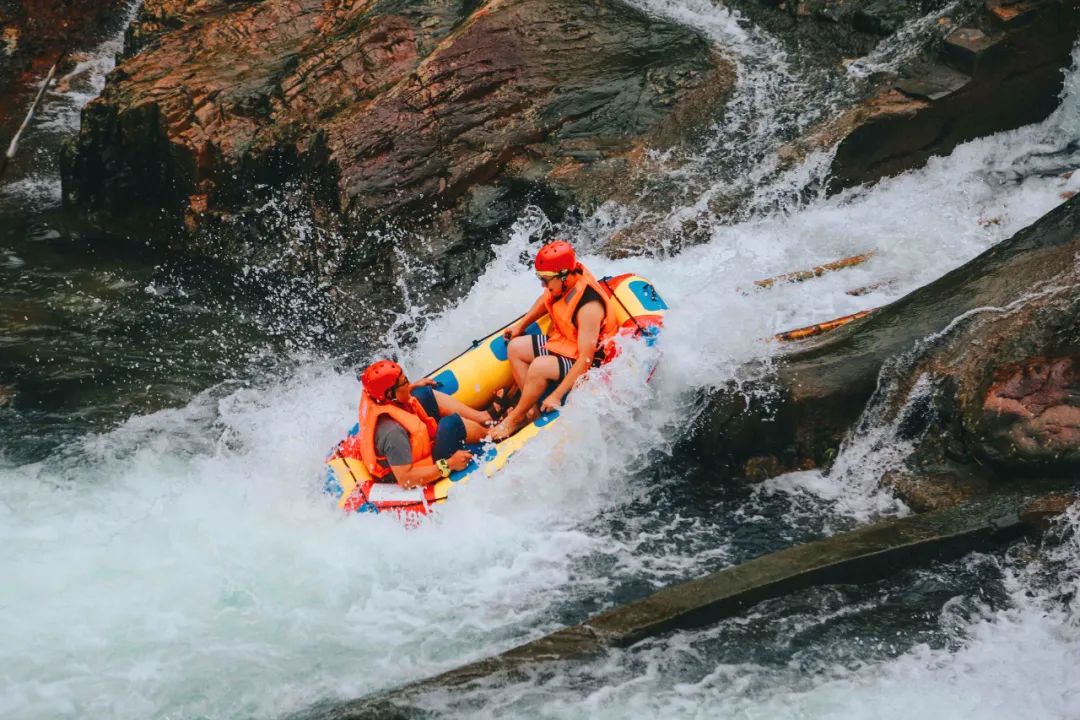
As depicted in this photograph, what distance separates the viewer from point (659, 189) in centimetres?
1032

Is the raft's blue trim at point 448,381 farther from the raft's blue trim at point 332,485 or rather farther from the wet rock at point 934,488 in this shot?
the wet rock at point 934,488

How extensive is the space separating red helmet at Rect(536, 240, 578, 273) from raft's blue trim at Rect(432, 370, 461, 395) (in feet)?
3.74

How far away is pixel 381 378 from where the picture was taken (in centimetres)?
711

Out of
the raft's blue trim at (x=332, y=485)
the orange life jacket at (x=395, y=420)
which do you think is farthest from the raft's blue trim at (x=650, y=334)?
the raft's blue trim at (x=332, y=485)

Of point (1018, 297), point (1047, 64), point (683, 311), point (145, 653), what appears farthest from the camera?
point (1047, 64)

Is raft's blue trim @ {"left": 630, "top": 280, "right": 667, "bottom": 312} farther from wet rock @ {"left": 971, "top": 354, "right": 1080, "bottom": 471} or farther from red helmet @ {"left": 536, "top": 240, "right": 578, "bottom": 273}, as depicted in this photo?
wet rock @ {"left": 971, "top": 354, "right": 1080, "bottom": 471}

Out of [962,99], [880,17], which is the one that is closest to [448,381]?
[962,99]

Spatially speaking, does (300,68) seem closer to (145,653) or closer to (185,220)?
(185,220)

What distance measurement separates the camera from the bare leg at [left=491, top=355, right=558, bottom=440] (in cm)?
761

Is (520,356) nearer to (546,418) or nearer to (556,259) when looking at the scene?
(546,418)

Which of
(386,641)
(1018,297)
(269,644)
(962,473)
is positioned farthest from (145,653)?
(1018,297)

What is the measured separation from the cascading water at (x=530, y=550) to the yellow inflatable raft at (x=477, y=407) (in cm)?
16

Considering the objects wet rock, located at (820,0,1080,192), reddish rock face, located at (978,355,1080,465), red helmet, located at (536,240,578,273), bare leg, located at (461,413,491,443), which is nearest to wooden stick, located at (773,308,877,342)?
reddish rock face, located at (978,355,1080,465)

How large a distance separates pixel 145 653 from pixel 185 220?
6.09 meters
